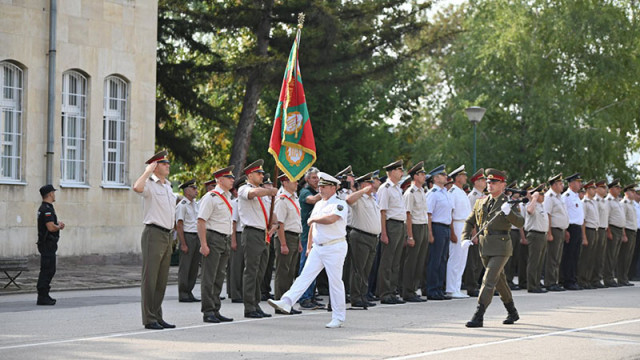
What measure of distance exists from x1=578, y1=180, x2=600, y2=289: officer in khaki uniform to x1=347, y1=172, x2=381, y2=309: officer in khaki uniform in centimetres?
701

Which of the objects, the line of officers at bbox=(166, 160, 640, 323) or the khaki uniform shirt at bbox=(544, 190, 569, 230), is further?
the khaki uniform shirt at bbox=(544, 190, 569, 230)

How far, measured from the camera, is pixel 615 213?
2223 cm

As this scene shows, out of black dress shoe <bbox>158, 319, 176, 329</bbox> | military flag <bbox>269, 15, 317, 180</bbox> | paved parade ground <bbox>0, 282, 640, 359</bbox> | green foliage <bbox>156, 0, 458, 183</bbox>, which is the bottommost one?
paved parade ground <bbox>0, 282, 640, 359</bbox>

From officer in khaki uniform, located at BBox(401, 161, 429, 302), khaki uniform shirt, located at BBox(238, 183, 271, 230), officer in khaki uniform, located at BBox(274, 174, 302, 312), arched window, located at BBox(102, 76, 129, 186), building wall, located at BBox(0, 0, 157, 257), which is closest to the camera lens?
khaki uniform shirt, located at BBox(238, 183, 271, 230)

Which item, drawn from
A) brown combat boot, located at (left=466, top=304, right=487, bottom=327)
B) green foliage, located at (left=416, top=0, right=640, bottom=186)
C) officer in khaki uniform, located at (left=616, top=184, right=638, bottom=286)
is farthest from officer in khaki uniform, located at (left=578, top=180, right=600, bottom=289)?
green foliage, located at (left=416, top=0, right=640, bottom=186)

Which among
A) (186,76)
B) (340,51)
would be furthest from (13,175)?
(340,51)

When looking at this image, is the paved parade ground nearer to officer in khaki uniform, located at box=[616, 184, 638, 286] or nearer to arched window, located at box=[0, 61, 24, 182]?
officer in khaki uniform, located at box=[616, 184, 638, 286]

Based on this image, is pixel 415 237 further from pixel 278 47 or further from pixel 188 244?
pixel 278 47

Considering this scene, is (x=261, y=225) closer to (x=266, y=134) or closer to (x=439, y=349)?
(x=439, y=349)

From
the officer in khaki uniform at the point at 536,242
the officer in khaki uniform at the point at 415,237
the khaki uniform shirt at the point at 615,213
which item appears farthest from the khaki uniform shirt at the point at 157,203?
the khaki uniform shirt at the point at 615,213

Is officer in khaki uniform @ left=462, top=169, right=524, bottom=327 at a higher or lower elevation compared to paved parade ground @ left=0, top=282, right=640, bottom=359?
higher

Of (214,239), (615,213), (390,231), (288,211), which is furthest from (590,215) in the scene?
(214,239)

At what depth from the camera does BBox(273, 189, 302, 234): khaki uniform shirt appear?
1530cm

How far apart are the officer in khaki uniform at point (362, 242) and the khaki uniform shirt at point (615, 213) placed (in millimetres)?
8335
